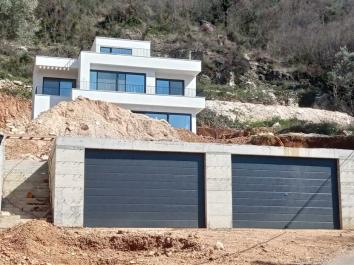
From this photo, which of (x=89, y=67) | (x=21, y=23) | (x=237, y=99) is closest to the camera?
(x=21, y=23)

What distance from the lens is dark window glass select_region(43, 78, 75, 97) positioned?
40344 mm

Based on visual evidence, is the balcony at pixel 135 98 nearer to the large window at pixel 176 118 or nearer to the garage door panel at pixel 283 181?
the large window at pixel 176 118

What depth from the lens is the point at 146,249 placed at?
53.1 ft

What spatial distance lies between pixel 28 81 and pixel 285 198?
1413 inches

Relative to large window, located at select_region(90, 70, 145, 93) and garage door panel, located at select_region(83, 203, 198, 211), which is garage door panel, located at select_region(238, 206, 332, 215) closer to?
garage door panel, located at select_region(83, 203, 198, 211)

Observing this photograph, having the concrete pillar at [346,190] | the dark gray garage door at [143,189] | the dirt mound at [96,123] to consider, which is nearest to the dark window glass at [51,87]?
the dirt mound at [96,123]

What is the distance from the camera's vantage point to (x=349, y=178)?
24594mm

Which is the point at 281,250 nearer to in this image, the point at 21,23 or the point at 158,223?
the point at 158,223

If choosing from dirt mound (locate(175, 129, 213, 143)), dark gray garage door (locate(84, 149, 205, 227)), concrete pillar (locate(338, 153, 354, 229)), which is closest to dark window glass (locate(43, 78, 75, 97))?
dirt mound (locate(175, 129, 213, 143))

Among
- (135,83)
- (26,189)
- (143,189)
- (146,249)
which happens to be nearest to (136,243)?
(146,249)

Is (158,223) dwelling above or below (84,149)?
below

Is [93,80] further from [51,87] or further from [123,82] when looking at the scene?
[51,87]

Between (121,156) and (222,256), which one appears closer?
(222,256)

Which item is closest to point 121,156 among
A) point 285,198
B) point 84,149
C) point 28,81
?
point 84,149
